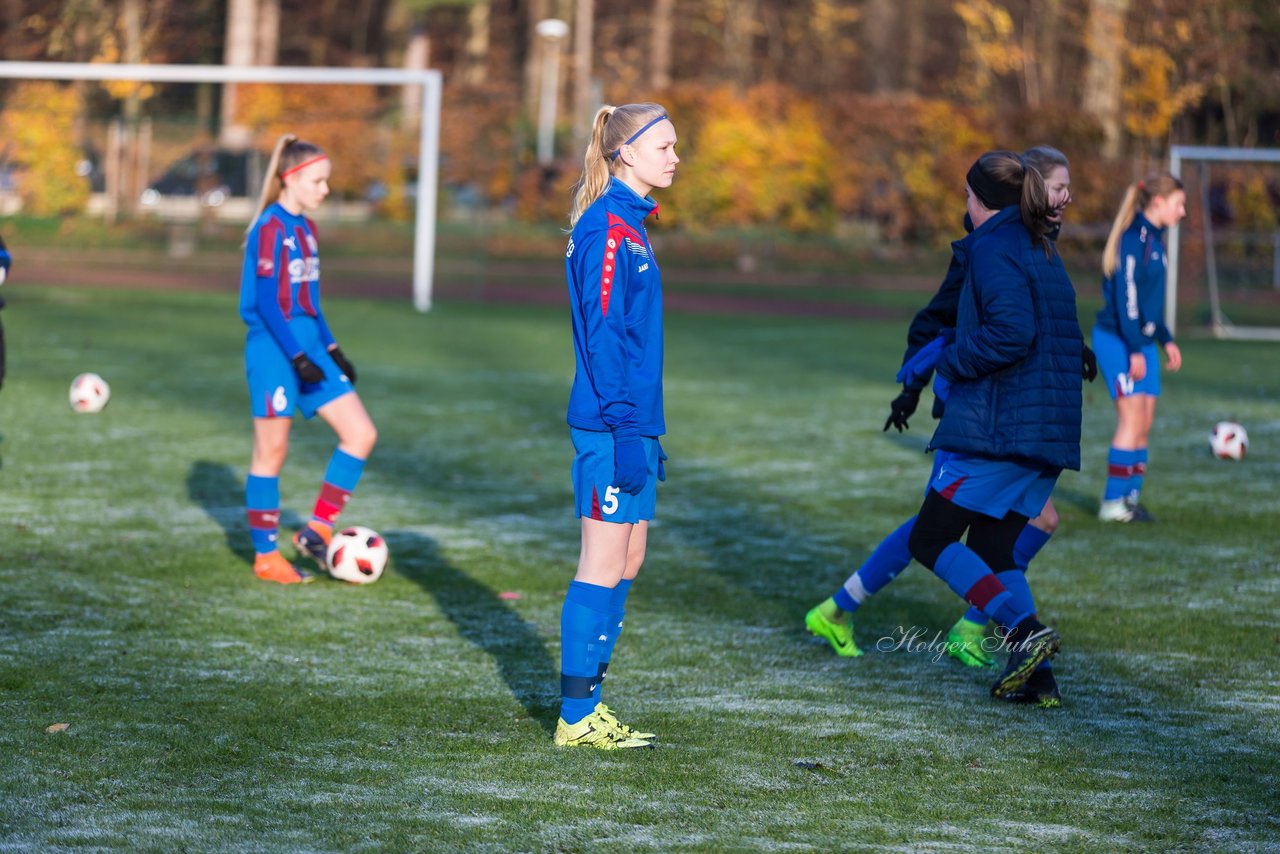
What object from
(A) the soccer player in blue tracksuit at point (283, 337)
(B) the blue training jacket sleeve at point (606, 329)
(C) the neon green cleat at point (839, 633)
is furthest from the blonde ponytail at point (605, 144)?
(A) the soccer player in blue tracksuit at point (283, 337)

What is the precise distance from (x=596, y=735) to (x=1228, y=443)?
7.35 m

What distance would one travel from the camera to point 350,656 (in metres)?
5.84

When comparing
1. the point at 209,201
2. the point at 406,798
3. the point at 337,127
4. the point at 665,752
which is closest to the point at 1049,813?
the point at 665,752

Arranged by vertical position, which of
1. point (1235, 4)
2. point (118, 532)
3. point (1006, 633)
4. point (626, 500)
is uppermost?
point (1235, 4)

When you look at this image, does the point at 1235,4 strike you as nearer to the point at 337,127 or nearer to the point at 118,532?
the point at 337,127

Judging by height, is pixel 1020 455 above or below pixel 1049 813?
above

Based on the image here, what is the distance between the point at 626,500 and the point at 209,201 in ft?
68.3

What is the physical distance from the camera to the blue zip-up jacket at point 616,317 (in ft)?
14.5

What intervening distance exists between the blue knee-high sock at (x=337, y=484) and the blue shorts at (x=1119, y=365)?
3.89 metres

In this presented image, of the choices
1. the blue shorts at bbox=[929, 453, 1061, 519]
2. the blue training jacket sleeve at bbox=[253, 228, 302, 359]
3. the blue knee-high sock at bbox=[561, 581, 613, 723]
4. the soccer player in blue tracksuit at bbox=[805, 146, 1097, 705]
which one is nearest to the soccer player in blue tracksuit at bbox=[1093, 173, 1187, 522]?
the soccer player in blue tracksuit at bbox=[805, 146, 1097, 705]

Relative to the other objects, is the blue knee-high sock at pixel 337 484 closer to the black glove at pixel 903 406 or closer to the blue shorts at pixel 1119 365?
the black glove at pixel 903 406

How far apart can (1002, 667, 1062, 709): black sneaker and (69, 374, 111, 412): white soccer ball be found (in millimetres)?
8203

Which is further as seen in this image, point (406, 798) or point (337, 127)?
point (337, 127)

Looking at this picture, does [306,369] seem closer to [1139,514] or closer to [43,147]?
[1139,514]
